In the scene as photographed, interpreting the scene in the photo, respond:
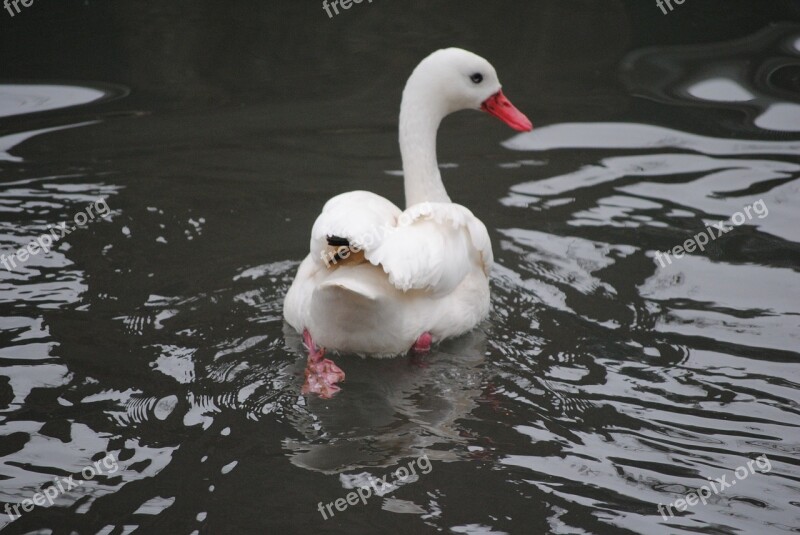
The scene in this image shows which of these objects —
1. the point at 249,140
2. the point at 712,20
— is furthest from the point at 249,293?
the point at 712,20

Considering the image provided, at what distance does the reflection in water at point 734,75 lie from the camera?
888cm

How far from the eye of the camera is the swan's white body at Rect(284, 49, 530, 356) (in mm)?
4547

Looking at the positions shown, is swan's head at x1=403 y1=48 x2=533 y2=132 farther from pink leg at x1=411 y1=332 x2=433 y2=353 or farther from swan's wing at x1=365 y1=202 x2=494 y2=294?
pink leg at x1=411 y1=332 x2=433 y2=353

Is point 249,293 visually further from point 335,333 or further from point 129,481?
point 129,481

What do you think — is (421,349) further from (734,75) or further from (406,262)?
(734,75)

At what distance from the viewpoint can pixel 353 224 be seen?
4.45 meters

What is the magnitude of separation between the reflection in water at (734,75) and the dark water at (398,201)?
0.11 ft

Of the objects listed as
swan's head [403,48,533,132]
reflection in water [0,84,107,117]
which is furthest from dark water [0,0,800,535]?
swan's head [403,48,533,132]

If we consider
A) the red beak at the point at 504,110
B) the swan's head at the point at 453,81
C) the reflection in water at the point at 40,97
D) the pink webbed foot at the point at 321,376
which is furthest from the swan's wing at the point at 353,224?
the reflection in water at the point at 40,97

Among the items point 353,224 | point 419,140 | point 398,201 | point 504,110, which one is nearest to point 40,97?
point 398,201

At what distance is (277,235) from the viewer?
6.71m

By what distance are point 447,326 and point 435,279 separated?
0.47m

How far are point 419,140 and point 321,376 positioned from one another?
1.65 metres

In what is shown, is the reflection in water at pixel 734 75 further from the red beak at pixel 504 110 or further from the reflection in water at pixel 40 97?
the reflection in water at pixel 40 97
